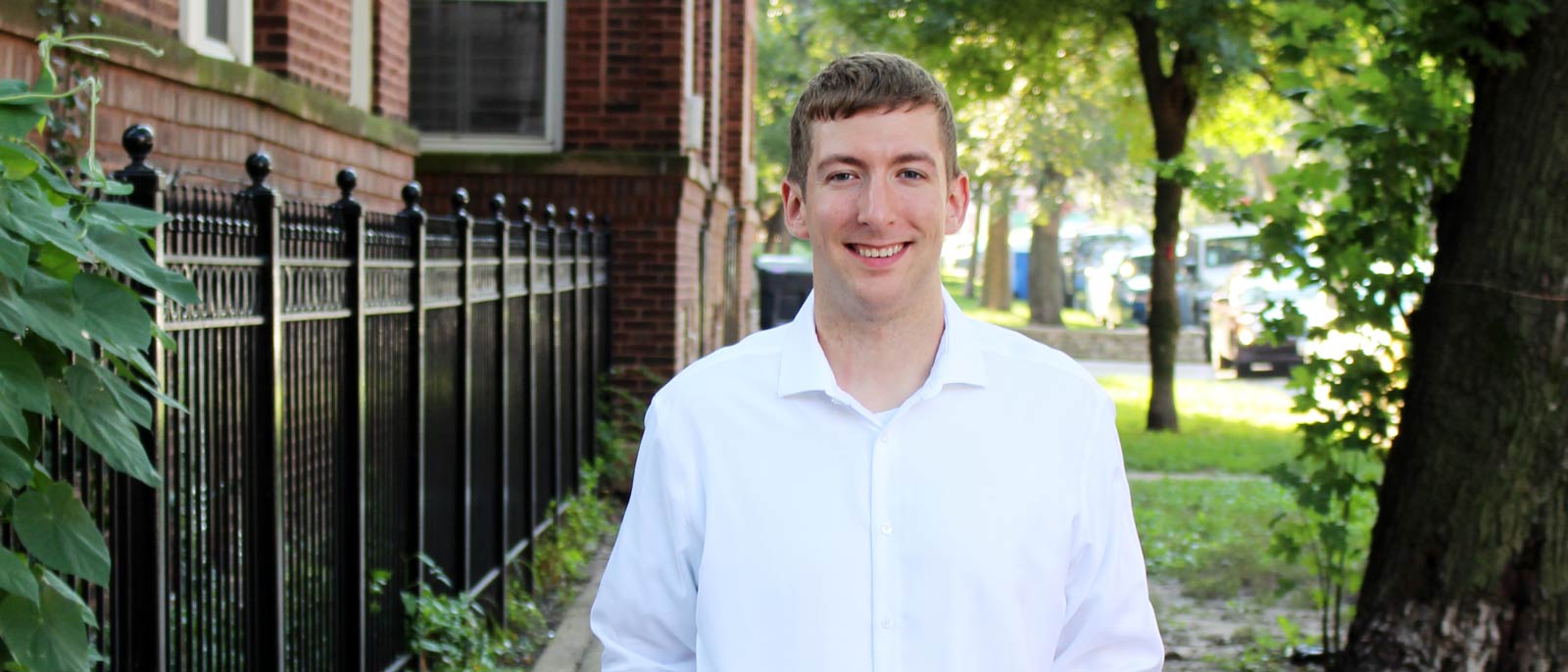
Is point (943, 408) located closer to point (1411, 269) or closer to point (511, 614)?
point (1411, 269)

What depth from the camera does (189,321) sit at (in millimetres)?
3938

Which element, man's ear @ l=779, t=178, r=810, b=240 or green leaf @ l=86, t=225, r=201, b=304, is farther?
green leaf @ l=86, t=225, r=201, b=304

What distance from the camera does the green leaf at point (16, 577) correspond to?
2547 millimetres

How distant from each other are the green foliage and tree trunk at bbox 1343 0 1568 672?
4.38m

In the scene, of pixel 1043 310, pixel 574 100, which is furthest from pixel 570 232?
pixel 1043 310

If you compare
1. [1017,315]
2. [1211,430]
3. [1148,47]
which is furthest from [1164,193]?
[1017,315]

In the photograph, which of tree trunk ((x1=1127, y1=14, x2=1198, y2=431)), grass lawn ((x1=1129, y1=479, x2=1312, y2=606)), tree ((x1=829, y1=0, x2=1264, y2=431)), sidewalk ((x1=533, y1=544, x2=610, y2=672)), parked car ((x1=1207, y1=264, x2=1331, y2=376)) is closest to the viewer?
sidewalk ((x1=533, y1=544, x2=610, y2=672))

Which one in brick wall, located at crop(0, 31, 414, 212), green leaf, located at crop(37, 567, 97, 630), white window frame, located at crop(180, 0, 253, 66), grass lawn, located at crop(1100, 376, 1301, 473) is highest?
white window frame, located at crop(180, 0, 253, 66)

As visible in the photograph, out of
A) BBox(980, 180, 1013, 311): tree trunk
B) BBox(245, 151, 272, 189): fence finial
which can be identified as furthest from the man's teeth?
BBox(980, 180, 1013, 311): tree trunk

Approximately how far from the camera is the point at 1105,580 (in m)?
2.41

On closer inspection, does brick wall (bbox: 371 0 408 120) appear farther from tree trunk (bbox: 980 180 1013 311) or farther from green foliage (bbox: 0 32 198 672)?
tree trunk (bbox: 980 180 1013 311)

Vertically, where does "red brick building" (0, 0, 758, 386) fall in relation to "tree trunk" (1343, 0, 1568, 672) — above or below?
above

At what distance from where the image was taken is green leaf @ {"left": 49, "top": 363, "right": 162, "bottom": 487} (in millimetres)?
2770

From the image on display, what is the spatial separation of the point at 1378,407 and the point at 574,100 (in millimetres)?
6307
